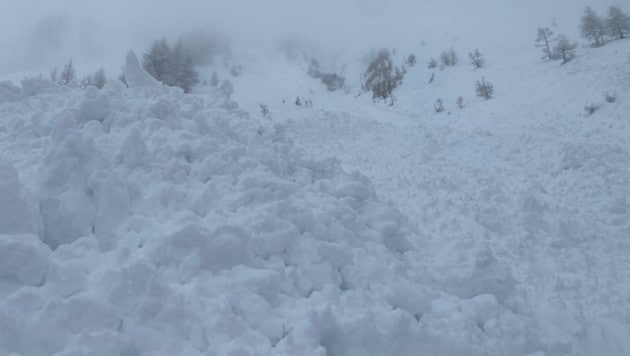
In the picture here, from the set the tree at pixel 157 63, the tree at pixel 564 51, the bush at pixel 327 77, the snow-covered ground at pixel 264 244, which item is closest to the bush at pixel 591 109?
the snow-covered ground at pixel 264 244

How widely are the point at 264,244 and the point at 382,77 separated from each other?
31.9 metres

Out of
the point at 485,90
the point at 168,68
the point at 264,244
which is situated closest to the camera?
the point at 264,244

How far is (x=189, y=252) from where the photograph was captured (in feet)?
15.5

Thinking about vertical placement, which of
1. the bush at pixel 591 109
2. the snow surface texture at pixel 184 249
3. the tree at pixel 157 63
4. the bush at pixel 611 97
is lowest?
the bush at pixel 591 109

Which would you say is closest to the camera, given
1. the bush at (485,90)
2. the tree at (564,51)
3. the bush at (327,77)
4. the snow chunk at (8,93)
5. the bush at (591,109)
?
the snow chunk at (8,93)

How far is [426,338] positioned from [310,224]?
1995mm

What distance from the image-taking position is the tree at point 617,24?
90.4 ft

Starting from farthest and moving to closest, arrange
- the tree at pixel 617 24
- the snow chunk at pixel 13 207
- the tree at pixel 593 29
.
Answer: the tree at pixel 593 29 → the tree at pixel 617 24 → the snow chunk at pixel 13 207

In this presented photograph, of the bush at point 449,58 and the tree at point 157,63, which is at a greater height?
the tree at point 157,63

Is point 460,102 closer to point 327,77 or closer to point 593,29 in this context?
point 593,29

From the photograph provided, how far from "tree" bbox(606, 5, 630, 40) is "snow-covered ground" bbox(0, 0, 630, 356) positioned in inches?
780

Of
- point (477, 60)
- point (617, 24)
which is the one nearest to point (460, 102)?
point (477, 60)

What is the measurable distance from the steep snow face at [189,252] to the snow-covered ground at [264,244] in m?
0.02

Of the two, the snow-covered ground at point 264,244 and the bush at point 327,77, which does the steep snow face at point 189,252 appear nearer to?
the snow-covered ground at point 264,244
